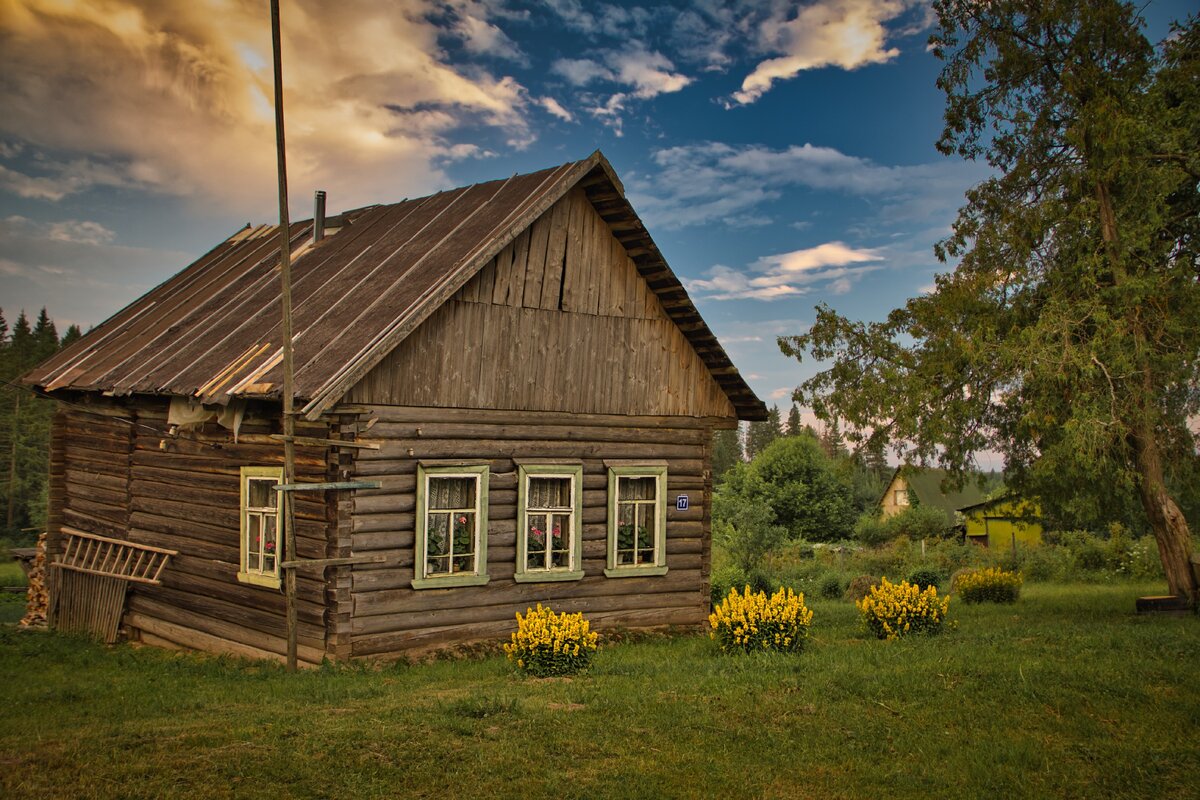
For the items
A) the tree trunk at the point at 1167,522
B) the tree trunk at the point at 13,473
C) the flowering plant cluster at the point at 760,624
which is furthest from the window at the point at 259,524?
the tree trunk at the point at 13,473

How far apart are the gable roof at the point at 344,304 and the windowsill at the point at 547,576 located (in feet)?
13.4

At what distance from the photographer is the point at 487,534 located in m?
14.9

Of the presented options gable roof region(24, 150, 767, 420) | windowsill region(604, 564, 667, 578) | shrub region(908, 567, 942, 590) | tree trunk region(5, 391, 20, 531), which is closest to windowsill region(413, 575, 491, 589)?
windowsill region(604, 564, 667, 578)

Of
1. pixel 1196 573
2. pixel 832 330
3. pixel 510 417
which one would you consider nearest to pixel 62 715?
pixel 510 417

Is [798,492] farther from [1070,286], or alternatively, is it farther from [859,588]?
[1070,286]

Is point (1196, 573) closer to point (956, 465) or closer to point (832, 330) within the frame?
point (956, 465)

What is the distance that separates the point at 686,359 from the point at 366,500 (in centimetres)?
642

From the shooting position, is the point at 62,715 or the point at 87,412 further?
the point at 87,412

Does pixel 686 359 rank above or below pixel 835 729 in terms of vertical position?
above

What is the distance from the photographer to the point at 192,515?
16750 millimetres

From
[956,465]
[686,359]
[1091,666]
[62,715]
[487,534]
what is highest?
[686,359]

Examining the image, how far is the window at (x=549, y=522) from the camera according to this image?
50.0 feet

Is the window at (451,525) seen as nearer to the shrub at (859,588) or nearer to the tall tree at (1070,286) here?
the tall tree at (1070,286)

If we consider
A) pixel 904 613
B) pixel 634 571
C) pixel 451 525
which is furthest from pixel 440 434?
pixel 904 613
